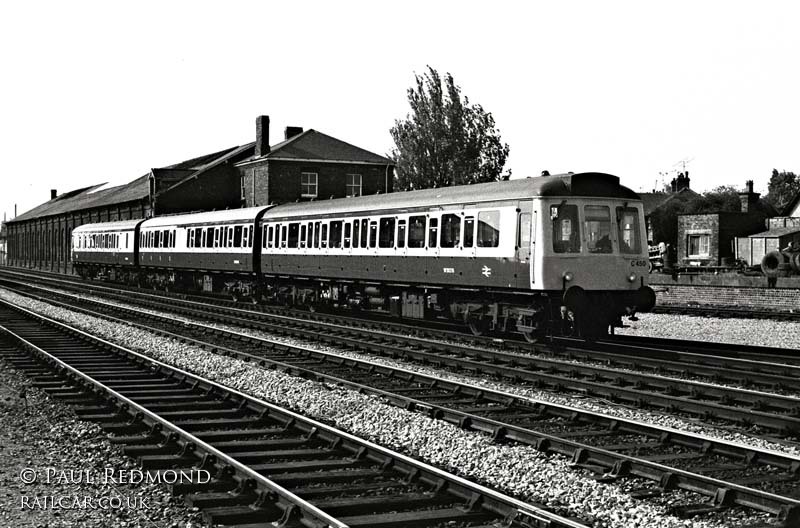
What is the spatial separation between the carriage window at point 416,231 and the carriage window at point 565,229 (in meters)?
4.01

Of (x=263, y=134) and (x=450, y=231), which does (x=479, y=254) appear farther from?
(x=263, y=134)

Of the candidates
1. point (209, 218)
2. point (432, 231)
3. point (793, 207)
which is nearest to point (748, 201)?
point (793, 207)

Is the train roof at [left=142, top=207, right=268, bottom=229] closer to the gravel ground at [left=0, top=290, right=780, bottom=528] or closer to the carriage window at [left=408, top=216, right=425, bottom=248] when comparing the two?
the carriage window at [left=408, top=216, right=425, bottom=248]

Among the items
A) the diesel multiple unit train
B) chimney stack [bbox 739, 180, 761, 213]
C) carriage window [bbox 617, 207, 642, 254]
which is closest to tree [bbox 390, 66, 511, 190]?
chimney stack [bbox 739, 180, 761, 213]

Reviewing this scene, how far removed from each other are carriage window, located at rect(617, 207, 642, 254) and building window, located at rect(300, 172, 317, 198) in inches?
1449

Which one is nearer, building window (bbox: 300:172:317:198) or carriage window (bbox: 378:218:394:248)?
carriage window (bbox: 378:218:394:248)

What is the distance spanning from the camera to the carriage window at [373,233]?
2111 cm

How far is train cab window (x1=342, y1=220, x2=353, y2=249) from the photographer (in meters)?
22.3

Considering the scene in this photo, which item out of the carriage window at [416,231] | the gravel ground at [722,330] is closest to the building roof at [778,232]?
the gravel ground at [722,330]

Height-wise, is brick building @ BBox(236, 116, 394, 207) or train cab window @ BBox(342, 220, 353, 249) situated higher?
brick building @ BBox(236, 116, 394, 207)

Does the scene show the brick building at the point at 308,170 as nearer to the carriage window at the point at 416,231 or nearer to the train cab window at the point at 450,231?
the carriage window at the point at 416,231

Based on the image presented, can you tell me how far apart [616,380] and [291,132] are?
49962 millimetres

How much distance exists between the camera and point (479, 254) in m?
17.2

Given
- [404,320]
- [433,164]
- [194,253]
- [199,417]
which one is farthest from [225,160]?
[199,417]
